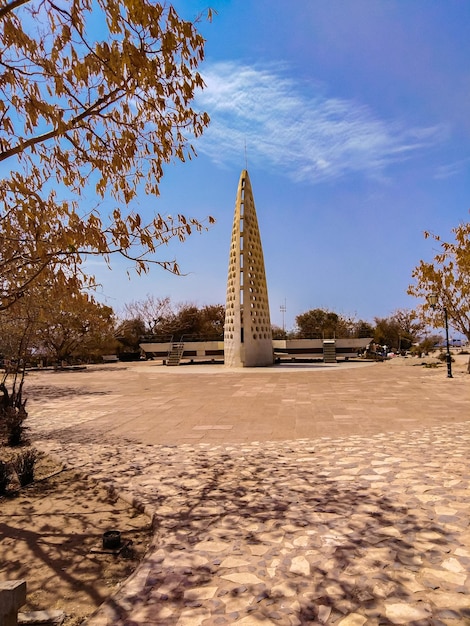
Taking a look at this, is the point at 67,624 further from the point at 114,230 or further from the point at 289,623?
the point at 114,230

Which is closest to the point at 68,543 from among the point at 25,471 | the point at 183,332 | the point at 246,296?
the point at 25,471

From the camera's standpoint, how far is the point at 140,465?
5832mm

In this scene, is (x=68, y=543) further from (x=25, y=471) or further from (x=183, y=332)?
(x=183, y=332)

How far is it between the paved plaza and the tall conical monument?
13267 millimetres

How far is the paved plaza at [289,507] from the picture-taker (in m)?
2.68

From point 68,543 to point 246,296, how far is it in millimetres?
19753

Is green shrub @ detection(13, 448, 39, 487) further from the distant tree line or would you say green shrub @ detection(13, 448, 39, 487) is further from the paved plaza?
the distant tree line

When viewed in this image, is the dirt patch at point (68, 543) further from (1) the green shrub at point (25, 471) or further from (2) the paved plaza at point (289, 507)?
(2) the paved plaza at point (289, 507)

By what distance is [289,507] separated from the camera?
421cm

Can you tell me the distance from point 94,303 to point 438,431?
5.72 meters

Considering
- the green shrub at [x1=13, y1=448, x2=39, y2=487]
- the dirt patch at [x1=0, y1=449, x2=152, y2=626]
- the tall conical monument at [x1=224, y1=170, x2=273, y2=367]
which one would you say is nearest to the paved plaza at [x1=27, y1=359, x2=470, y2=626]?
the dirt patch at [x1=0, y1=449, x2=152, y2=626]

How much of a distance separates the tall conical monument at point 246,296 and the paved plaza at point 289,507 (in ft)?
43.5

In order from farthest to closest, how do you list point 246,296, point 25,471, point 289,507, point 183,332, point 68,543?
point 183,332, point 246,296, point 25,471, point 289,507, point 68,543

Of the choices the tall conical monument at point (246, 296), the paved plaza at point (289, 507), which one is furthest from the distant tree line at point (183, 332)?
the paved plaza at point (289, 507)
